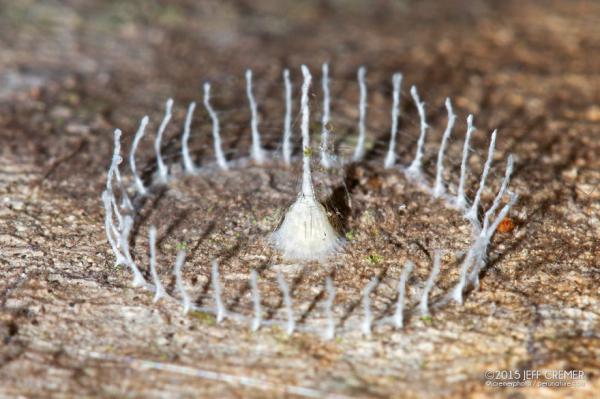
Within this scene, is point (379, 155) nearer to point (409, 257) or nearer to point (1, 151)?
point (409, 257)

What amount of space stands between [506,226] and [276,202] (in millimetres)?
1157

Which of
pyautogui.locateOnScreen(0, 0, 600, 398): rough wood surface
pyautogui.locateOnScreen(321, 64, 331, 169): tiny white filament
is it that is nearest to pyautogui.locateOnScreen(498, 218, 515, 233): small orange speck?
pyautogui.locateOnScreen(0, 0, 600, 398): rough wood surface

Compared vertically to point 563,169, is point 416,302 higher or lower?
lower

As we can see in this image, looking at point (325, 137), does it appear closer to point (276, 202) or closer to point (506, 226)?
point (276, 202)

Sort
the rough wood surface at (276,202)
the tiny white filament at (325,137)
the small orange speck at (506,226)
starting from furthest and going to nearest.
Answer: the small orange speck at (506,226)
the tiny white filament at (325,137)
the rough wood surface at (276,202)

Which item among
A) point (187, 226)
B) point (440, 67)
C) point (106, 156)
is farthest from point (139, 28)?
point (187, 226)

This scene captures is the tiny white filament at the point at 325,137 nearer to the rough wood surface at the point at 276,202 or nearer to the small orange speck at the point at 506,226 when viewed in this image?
Answer: the rough wood surface at the point at 276,202

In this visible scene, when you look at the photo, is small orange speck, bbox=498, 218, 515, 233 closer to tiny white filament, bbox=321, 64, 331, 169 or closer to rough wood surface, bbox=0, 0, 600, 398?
rough wood surface, bbox=0, 0, 600, 398

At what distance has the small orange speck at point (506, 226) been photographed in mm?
3818

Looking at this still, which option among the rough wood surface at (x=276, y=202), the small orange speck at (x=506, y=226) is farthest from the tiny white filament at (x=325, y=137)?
the small orange speck at (x=506, y=226)

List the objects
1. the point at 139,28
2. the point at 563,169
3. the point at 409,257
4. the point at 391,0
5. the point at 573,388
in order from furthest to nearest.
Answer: the point at 391,0
the point at 139,28
the point at 563,169
the point at 409,257
the point at 573,388

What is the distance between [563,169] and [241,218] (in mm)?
1880

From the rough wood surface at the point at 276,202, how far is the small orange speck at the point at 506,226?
38 millimetres

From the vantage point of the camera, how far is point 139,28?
614cm
